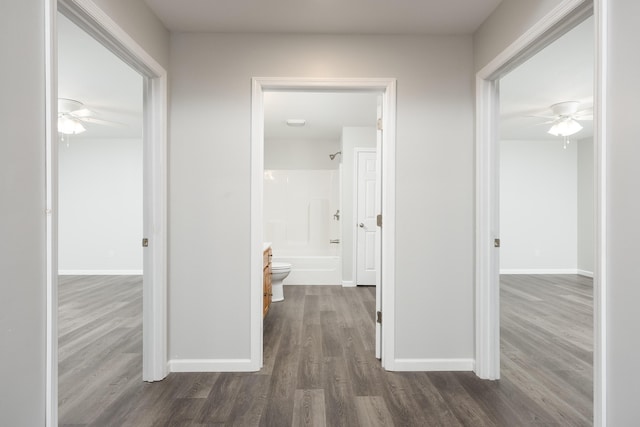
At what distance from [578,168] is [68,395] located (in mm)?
7636

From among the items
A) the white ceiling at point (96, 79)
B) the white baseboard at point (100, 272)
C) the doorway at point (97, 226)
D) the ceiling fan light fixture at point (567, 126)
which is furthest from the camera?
the white baseboard at point (100, 272)

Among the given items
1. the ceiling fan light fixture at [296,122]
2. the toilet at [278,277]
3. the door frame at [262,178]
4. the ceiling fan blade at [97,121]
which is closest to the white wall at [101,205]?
the ceiling fan blade at [97,121]

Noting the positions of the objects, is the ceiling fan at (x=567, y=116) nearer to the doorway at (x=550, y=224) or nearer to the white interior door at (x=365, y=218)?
the doorway at (x=550, y=224)

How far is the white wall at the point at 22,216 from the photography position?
1206mm

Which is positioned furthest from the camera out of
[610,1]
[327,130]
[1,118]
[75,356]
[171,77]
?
[327,130]

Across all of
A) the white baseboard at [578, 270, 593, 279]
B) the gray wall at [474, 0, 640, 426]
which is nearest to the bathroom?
the gray wall at [474, 0, 640, 426]

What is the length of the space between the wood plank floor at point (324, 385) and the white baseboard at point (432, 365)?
5 centimetres

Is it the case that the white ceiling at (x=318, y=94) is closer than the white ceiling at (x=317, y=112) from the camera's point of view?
Yes

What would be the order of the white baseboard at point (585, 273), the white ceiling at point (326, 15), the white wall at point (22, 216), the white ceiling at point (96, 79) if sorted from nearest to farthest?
the white wall at point (22, 216) → the white ceiling at point (326, 15) → the white ceiling at point (96, 79) → the white baseboard at point (585, 273)

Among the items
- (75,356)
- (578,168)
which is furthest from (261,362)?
(578,168)

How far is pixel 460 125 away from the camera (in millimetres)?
2604

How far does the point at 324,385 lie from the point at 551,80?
3585 mm

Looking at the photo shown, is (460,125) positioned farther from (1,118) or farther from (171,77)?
(1,118)

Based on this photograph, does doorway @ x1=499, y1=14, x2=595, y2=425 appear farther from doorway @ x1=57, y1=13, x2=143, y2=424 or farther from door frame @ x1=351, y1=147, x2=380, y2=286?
doorway @ x1=57, y1=13, x2=143, y2=424
